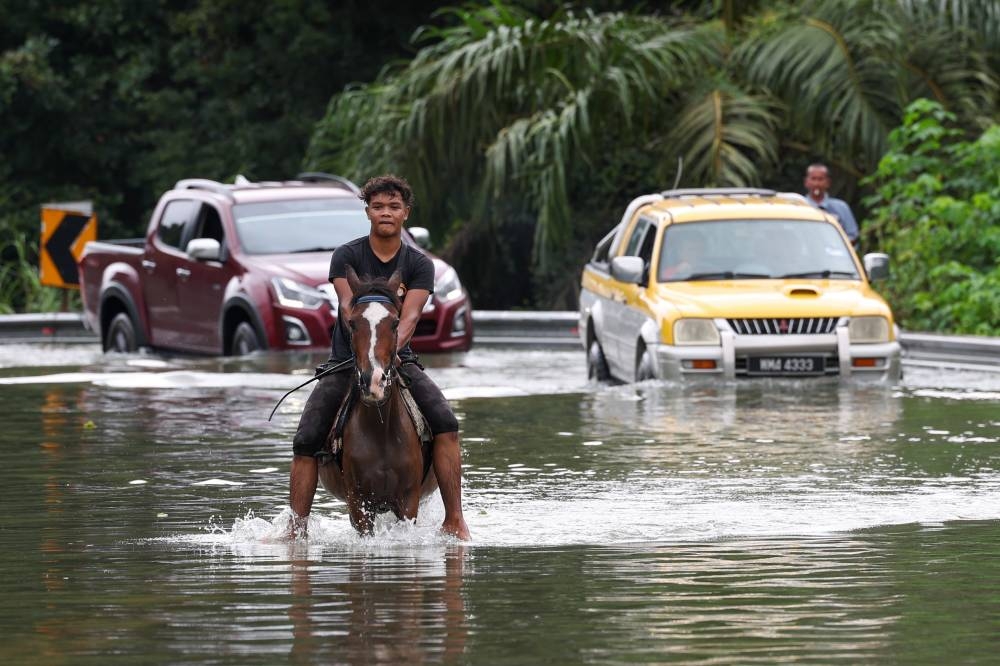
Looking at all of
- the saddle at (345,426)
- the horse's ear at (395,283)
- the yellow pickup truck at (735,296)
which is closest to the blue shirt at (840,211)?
the yellow pickup truck at (735,296)

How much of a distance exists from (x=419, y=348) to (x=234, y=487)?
372 inches

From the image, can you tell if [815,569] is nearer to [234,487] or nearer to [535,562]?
[535,562]

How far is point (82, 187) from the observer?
141 feet

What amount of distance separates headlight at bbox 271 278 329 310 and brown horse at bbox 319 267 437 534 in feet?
35.6

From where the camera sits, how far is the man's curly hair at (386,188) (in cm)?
1096

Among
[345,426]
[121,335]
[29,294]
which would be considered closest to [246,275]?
[121,335]

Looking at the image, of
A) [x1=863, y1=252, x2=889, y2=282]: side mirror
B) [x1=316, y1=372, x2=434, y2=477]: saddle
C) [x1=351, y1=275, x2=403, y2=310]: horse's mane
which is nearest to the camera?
[x1=351, y1=275, x2=403, y2=310]: horse's mane

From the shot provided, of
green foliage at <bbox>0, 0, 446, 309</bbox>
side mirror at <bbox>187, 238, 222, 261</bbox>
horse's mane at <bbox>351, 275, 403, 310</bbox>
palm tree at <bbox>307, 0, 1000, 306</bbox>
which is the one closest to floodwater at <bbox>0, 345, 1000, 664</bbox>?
horse's mane at <bbox>351, 275, 403, 310</bbox>

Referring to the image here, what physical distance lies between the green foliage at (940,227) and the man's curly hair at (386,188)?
14.9 metres

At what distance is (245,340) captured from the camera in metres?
22.7

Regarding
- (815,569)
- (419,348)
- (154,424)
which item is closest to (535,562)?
(815,569)

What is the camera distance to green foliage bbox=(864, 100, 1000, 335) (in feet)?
83.9

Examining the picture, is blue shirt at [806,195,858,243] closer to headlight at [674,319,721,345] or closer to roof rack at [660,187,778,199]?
roof rack at [660,187,778,199]

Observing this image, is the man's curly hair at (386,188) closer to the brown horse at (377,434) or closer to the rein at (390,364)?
the brown horse at (377,434)
